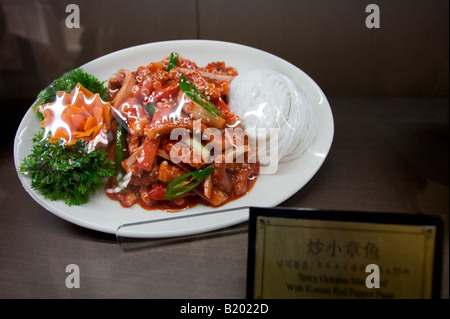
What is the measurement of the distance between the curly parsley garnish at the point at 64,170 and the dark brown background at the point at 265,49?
0.27ft

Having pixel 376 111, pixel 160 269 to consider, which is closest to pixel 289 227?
pixel 160 269

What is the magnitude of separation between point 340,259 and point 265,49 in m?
0.86

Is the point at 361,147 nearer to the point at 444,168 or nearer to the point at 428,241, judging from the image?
the point at 444,168

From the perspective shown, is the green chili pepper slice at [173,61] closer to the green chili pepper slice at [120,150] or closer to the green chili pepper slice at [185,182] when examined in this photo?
Answer: the green chili pepper slice at [120,150]

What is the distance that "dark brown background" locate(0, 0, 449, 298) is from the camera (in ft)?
3.44

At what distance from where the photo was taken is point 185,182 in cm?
138

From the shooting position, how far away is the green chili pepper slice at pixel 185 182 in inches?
53.9

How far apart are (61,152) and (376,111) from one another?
108 centimetres

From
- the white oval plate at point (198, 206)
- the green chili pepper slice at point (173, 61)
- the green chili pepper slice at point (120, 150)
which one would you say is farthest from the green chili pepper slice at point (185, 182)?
the green chili pepper slice at point (173, 61)

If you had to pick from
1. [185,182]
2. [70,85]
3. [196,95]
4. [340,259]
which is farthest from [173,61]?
[340,259]

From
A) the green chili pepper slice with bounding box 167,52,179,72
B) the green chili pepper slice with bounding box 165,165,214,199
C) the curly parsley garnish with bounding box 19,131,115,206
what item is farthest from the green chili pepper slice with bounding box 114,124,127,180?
the green chili pepper slice with bounding box 167,52,179,72

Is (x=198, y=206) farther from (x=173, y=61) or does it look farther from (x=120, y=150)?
(x=173, y=61)

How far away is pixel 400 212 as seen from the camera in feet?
2.96

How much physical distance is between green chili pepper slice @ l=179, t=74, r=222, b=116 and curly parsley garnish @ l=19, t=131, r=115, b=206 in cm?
40
